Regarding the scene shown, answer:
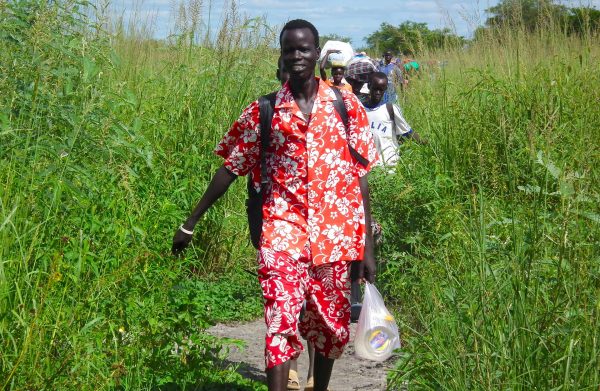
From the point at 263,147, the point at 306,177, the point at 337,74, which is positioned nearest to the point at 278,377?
the point at 306,177

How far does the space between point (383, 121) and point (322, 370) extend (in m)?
3.56

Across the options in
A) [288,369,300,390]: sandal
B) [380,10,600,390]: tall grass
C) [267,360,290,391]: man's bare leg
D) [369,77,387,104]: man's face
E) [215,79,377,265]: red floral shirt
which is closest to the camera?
[380,10,600,390]: tall grass

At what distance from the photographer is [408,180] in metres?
7.92

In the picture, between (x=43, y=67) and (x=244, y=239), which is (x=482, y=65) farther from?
(x=43, y=67)

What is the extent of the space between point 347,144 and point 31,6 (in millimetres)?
2025

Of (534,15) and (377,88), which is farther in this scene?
(534,15)

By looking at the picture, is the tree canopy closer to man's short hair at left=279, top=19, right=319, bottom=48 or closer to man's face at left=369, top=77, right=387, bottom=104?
man's face at left=369, top=77, right=387, bottom=104

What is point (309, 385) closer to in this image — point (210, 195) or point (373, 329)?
point (373, 329)

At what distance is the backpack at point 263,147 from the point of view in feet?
15.7

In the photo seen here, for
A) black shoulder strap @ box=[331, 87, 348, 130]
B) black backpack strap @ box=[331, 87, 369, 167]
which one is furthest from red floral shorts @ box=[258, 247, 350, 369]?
black shoulder strap @ box=[331, 87, 348, 130]

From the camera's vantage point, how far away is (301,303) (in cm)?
467

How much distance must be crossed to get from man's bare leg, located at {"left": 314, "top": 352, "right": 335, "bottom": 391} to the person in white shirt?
323 centimetres

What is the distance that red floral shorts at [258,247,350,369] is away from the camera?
4.57 m

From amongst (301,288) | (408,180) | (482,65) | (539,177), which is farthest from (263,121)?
(482,65)
